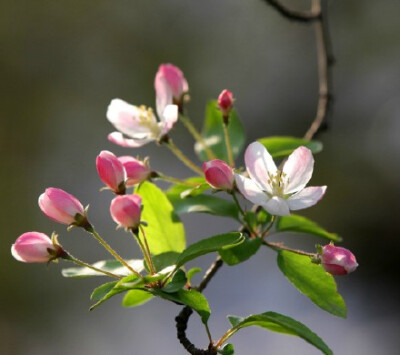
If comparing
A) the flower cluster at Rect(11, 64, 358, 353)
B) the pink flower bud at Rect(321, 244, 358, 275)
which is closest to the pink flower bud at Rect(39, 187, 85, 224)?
the flower cluster at Rect(11, 64, 358, 353)

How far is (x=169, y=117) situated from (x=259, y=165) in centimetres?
19

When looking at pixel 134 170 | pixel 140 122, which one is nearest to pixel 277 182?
pixel 134 170

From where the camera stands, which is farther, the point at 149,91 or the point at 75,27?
the point at 75,27

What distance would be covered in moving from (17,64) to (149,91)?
2.48ft

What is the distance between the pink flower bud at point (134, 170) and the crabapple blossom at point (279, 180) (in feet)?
0.53

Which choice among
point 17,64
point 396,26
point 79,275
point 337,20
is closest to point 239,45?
point 337,20

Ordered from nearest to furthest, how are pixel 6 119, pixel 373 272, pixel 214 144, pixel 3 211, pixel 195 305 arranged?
pixel 195 305, pixel 214 144, pixel 373 272, pixel 3 211, pixel 6 119

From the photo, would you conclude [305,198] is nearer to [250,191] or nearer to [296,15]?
[250,191]

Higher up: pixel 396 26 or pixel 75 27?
pixel 75 27

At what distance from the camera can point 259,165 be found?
1166mm

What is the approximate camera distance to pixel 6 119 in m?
4.05

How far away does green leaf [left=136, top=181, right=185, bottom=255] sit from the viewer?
1.19 meters

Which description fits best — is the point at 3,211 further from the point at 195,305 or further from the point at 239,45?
the point at 195,305

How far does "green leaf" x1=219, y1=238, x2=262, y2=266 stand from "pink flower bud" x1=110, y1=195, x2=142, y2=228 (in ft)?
0.52
